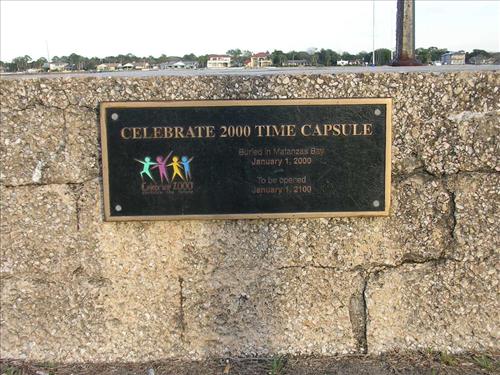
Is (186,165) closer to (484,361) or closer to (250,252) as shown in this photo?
(250,252)

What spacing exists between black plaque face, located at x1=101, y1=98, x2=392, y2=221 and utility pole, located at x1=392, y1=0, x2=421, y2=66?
75.4 inches

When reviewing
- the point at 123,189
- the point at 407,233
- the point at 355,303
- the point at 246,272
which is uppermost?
the point at 123,189

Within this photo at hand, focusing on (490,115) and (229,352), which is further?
(229,352)

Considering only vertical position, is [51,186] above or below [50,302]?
above

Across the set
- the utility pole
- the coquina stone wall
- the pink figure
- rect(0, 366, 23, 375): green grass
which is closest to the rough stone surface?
the coquina stone wall

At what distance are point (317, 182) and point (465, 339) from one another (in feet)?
3.76

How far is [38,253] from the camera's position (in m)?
2.80

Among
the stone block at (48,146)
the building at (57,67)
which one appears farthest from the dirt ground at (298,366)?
the building at (57,67)

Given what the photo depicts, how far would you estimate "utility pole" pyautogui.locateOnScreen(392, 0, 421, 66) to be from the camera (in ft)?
14.4

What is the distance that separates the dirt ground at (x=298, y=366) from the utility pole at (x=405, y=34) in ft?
8.08

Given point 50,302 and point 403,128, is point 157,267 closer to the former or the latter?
point 50,302

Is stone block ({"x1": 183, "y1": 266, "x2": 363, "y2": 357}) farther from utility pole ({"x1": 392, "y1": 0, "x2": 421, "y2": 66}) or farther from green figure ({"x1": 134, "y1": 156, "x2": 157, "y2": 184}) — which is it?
utility pole ({"x1": 392, "y1": 0, "x2": 421, "y2": 66})

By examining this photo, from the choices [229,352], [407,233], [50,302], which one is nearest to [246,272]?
[229,352]

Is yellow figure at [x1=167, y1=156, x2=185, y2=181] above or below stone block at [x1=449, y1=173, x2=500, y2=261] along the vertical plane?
above
